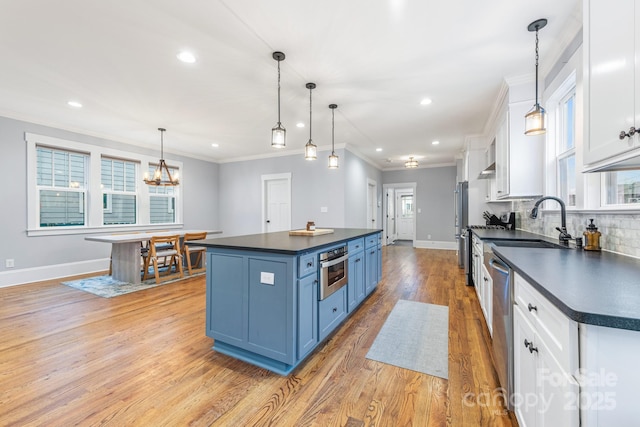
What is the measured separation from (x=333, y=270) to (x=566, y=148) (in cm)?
244

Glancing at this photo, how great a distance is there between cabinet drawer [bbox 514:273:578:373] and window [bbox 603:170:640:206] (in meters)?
1.04

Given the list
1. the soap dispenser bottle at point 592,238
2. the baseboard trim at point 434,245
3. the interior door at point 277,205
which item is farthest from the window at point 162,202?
the baseboard trim at point 434,245

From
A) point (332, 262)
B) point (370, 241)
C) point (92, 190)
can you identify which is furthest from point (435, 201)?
point (92, 190)

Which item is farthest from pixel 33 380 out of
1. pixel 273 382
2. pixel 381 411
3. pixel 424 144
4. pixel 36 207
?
pixel 424 144

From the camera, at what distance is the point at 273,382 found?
1.87 m

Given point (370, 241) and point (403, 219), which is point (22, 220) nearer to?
point (370, 241)

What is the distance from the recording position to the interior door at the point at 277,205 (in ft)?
22.0

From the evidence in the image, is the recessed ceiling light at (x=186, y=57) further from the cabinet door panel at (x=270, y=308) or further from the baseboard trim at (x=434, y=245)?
the baseboard trim at (x=434, y=245)

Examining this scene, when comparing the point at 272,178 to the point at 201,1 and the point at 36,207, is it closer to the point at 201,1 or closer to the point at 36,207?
the point at 36,207

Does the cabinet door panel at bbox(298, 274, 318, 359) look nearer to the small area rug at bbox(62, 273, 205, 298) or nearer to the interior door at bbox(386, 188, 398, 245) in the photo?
the small area rug at bbox(62, 273, 205, 298)

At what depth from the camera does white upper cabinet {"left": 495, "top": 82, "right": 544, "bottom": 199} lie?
281cm

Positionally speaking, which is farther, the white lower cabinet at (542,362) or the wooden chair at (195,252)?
the wooden chair at (195,252)

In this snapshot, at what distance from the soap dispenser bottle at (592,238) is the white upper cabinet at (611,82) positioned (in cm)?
74

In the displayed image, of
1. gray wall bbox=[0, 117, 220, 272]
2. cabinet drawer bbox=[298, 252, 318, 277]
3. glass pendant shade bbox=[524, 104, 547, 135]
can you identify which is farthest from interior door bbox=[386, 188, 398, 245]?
gray wall bbox=[0, 117, 220, 272]
